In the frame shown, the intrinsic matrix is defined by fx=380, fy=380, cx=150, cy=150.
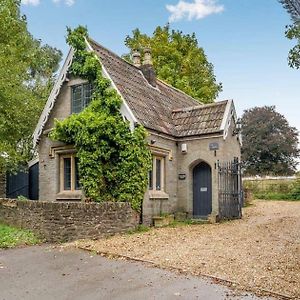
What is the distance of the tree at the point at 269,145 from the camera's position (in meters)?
49.3

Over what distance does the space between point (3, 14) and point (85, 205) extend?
37.6ft

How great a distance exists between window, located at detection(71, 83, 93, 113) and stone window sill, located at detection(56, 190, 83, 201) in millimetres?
3711

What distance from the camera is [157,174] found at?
1719cm

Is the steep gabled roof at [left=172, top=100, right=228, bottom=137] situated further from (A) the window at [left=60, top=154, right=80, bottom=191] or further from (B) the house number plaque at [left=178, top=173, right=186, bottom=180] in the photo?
(A) the window at [left=60, top=154, right=80, bottom=191]

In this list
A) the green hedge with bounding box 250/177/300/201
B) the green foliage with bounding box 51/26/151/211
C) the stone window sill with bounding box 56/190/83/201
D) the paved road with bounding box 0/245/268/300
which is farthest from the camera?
the green hedge with bounding box 250/177/300/201

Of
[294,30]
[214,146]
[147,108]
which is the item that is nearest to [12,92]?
[147,108]

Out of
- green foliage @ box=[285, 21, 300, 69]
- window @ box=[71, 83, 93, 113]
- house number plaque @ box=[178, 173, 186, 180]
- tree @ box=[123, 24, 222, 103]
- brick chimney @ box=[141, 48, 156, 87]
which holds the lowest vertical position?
house number plaque @ box=[178, 173, 186, 180]

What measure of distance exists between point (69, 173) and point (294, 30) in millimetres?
12169

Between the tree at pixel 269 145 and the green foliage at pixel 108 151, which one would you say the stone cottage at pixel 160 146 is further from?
the tree at pixel 269 145

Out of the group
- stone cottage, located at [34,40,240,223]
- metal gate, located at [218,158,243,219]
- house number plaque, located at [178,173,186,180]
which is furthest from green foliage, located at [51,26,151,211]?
metal gate, located at [218,158,243,219]

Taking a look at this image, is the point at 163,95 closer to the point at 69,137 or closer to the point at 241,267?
the point at 69,137

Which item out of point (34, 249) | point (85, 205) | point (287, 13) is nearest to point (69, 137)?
point (85, 205)

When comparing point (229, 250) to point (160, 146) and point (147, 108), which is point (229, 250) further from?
point (147, 108)

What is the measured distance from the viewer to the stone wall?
12.2 metres
